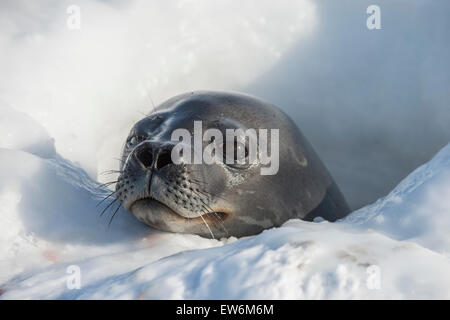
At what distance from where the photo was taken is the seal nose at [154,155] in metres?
2.69

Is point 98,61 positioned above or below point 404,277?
above

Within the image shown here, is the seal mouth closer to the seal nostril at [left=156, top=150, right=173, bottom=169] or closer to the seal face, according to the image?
the seal face

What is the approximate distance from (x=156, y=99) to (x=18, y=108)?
1.32 metres

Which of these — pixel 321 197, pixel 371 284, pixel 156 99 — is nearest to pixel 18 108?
pixel 156 99

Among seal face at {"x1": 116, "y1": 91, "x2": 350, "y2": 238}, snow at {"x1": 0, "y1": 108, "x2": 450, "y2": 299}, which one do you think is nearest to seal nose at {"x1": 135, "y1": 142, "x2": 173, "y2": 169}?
seal face at {"x1": 116, "y1": 91, "x2": 350, "y2": 238}

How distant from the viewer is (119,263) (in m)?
2.48

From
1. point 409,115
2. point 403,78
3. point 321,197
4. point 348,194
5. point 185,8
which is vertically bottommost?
point 348,194

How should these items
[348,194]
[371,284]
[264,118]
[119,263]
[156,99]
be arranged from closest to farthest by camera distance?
[371,284], [119,263], [264,118], [156,99], [348,194]

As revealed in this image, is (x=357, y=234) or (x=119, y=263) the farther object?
(x=119, y=263)

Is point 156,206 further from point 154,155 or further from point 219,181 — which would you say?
point 219,181

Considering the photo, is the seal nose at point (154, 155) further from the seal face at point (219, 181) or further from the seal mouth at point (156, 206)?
the seal mouth at point (156, 206)

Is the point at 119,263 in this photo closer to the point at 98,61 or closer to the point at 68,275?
the point at 68,275

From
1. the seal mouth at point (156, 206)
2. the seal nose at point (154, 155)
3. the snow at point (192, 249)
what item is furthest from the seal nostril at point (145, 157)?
the snow at point (192, 249)

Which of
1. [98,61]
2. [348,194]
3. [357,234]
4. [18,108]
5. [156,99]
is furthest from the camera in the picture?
[348,194]
